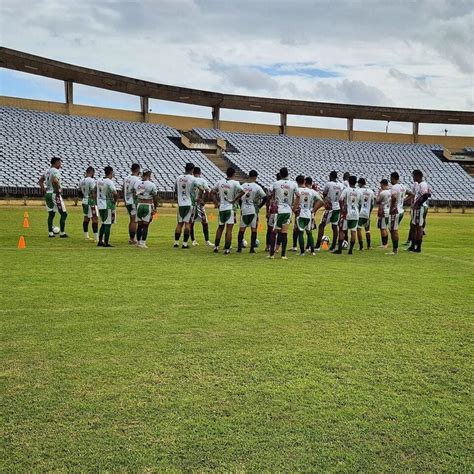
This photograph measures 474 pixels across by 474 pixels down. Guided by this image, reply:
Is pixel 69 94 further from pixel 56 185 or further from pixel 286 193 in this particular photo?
pixel 286 193

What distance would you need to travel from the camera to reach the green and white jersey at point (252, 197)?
1452cm

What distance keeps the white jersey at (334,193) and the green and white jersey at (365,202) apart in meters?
0.65

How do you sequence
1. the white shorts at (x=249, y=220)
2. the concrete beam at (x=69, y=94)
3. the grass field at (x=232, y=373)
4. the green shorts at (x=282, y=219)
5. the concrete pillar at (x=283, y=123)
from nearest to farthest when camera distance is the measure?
the grass field at (x=232, y=373), the green shorts at (x=282, y=219), the white shorts at (x=249, y=220), the concrete beam at (x=69, y=94), the concrete pillar at (x=283, y=123)

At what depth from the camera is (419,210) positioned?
16469mm

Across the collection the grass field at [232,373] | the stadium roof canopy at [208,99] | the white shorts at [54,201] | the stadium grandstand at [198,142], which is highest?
the stadium roof canopy at [208,99]

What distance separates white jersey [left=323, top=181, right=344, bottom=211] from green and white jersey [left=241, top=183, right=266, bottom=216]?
2728 millimetres

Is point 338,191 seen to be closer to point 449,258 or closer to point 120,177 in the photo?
point 449,258

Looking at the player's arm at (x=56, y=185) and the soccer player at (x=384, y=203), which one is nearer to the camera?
the soccer player at (x=384, y=203)

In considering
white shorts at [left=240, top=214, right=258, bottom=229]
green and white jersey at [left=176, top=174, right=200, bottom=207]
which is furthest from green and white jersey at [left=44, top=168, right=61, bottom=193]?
white shorts at [left=240, top=214, right=258, bottom=229]

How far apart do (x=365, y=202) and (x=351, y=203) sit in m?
0.63

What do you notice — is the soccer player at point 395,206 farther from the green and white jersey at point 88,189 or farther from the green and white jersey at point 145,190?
the green and white jersey at point 88,189

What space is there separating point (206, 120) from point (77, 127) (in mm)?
14512

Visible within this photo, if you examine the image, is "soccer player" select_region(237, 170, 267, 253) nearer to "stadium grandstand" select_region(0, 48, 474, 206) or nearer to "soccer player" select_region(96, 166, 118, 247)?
"soccer player" select_region(96, 166, 118, 247)

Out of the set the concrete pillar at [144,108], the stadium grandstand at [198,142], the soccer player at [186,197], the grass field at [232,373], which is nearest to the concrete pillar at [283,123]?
the stadium grandstand at [198,142]
